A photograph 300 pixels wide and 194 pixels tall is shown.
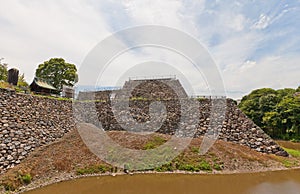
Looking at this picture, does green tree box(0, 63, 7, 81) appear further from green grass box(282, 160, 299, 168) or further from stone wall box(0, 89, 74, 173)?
green grass box(282, 160, 299, 168)

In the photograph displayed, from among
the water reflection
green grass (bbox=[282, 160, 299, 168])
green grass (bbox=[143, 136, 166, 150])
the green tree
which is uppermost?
the green tree

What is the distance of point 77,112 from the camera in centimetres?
1783

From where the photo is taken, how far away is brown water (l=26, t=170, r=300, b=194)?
8378mm

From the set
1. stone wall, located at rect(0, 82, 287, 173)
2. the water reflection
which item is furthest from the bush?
the water reflection

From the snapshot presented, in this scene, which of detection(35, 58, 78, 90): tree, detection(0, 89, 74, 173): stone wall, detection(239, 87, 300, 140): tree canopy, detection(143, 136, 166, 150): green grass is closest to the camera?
detection(0, 89, 74, 173): stone wall

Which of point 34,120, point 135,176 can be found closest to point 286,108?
point 135,176

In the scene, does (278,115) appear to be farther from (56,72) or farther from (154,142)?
(56,72)

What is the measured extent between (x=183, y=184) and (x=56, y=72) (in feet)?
86.5

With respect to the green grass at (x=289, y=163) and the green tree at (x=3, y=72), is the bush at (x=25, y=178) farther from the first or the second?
the green tree at (x=3, y=72)

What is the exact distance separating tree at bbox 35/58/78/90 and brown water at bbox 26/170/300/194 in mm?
22213

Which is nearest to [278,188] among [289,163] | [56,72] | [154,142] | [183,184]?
[183,184]

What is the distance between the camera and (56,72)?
1157 inches

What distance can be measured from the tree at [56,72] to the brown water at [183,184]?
22.2 metres

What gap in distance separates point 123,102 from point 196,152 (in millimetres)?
9207
